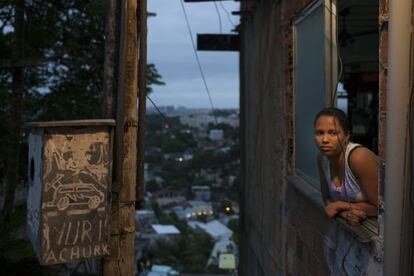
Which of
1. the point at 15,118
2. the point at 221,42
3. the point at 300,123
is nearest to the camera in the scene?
the point at 300,123

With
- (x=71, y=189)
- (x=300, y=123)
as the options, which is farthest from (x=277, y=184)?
(x=71, y=189)

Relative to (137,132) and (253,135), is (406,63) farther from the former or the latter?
(253,135)

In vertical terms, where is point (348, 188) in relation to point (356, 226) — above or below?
above

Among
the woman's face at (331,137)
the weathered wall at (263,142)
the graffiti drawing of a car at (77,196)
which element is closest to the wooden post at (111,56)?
the graffiti drawing of a car at (77,196)

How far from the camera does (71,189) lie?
119 inches

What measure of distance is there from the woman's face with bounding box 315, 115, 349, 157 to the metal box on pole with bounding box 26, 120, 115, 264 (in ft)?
4.17

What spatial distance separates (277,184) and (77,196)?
11.6ft

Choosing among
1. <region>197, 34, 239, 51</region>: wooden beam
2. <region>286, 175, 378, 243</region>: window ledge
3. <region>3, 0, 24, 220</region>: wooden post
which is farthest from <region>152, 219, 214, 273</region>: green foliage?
<region>286, 175, 378, 243</region>: window ledge

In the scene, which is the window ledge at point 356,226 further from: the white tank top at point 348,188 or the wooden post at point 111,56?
the wooden post at point 111,56

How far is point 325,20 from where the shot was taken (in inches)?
165

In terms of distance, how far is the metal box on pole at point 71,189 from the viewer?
298cm

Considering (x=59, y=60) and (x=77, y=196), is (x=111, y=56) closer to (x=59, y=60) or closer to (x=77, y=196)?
(x=77, y=196)

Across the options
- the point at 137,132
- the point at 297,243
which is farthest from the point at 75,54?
the point at 137,132

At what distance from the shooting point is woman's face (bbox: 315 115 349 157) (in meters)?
3.35
